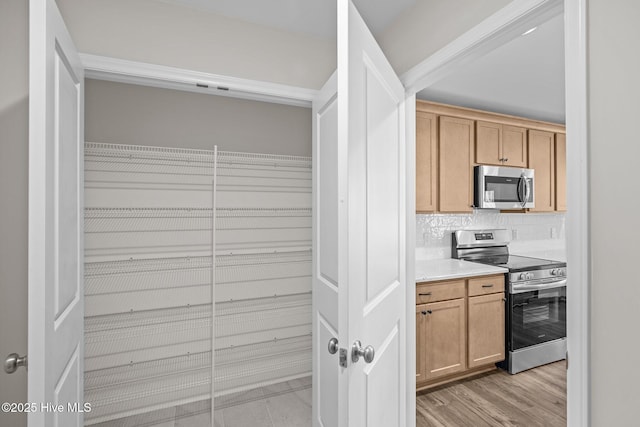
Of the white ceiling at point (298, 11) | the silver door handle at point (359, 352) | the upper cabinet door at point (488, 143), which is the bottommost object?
the silver door handle at point (359, 352)

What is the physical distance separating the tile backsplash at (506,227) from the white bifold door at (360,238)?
1584mm

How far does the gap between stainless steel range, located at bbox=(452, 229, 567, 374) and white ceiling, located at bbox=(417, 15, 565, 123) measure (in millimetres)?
1645

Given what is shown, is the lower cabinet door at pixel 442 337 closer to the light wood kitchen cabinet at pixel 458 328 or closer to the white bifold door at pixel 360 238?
the light wood kitchen cabinet at pixel 458 328

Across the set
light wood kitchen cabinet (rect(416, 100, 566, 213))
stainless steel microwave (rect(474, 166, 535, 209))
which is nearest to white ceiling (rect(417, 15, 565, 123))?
light wood kitchen cabinet (rect(416, 100, 566, 213))

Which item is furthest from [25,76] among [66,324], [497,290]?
[497,290]

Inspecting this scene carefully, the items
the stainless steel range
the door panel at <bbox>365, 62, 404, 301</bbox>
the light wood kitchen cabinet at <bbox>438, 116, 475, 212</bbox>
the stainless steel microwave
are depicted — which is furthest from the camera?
the stainless steel microwave

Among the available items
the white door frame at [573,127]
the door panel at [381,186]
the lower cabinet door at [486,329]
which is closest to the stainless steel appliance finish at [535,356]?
the lower cabinet door at [486,329]

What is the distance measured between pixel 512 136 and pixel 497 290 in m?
1.69

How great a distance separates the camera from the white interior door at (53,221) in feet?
2.98

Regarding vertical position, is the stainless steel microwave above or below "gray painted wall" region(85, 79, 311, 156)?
below

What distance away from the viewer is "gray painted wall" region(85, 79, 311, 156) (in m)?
2.12

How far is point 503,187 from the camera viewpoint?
312 cm

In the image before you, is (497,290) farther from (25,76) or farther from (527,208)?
(25,76)

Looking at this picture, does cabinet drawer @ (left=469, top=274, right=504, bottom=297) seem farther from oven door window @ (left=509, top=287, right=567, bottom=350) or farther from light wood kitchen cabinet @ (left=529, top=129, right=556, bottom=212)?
light wood kitchen cabinet @ (left=529, top=129, right=556, bottom=212)
